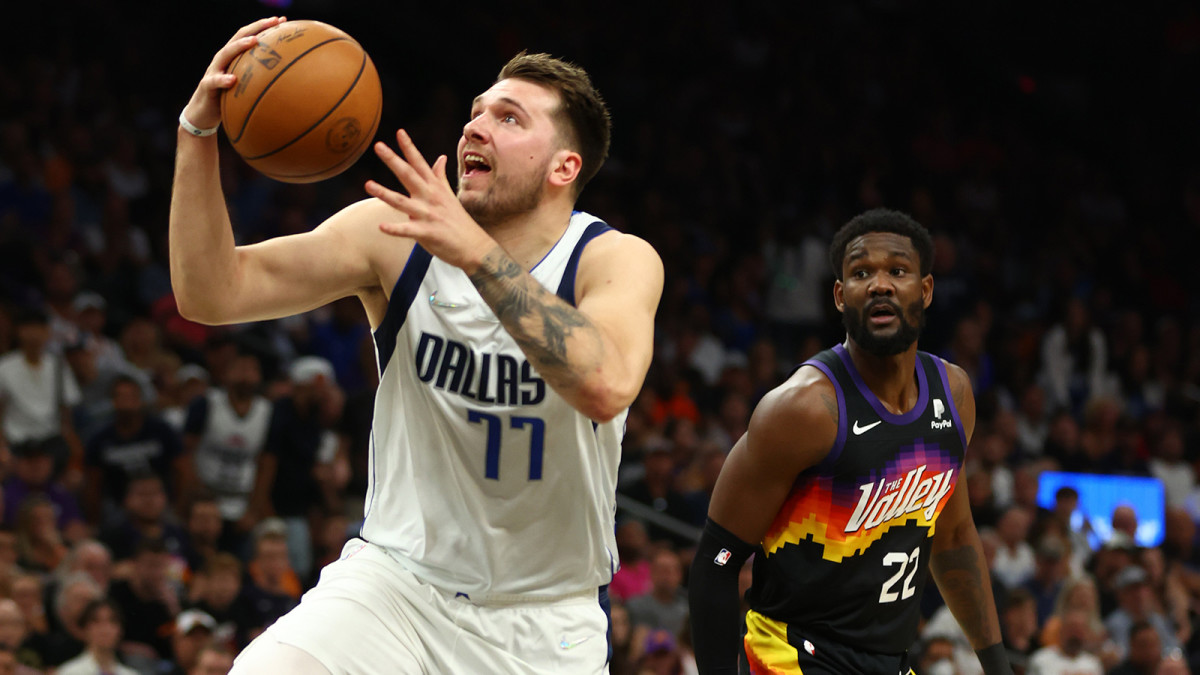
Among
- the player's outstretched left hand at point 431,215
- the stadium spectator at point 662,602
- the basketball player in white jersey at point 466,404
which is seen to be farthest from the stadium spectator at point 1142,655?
the player's outstretched left hand at point 431,215

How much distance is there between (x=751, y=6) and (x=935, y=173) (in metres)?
2.93

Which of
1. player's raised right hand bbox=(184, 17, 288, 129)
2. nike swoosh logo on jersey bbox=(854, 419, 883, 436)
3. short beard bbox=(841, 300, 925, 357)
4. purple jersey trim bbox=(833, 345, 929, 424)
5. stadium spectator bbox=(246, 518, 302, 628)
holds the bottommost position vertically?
stadium spectator bbox=(246, 518, 302, 628)

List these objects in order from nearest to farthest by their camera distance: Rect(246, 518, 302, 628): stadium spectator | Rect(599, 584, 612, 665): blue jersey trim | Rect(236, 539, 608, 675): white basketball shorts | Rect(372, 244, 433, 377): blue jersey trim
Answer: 1. Rect(236, 539, 608, 675): white basketball shorts
2. Rect(372, 244, 433, 377): blue jersey trim
3. Rect(599, 584, 612, 665): blue jersey trim
4. Rect(246, 518, 302, 628): stadium spectator

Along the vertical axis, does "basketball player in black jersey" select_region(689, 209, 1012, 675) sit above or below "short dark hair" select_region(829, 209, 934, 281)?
below

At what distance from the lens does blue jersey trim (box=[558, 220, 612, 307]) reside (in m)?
3.17

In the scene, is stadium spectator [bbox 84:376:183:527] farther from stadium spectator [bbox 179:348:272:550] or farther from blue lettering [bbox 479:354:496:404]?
blue lettering [bbox 479:354:496:404]

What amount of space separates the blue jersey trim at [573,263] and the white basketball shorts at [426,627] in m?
0.74

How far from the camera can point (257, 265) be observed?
3.15m

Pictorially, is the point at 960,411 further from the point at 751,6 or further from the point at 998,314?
the point at 751,6

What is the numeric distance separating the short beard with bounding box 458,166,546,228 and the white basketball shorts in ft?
2.80

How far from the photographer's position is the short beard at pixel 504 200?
10.7 feet

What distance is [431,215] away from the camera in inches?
105

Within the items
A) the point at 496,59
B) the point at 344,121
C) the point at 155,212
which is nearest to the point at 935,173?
the point at 496,59

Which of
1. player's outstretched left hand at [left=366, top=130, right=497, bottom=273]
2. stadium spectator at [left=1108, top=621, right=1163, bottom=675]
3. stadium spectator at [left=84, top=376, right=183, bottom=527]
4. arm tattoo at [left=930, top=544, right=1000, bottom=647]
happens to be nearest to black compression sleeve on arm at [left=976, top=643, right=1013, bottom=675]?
arm tattoo at [left=930, top=544, right=1000, bottom=647]
